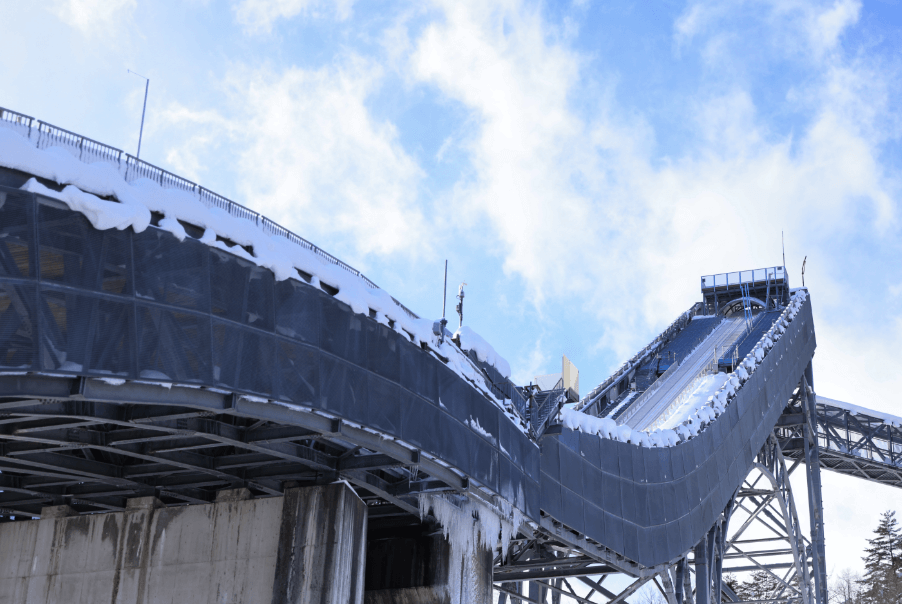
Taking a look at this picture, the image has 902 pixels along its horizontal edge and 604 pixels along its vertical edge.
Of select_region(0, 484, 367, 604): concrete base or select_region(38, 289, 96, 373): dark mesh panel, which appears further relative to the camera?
select_region(0, 484, 367, 604): concrete base

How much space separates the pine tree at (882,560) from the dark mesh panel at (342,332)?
66.2m

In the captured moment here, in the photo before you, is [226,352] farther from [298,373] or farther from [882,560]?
[882,560]

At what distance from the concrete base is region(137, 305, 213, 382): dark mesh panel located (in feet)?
23.7

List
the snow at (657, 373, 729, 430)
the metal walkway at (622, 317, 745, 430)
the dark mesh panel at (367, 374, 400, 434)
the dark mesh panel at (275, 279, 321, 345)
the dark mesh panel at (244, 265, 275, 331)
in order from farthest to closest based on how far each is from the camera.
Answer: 1. the metal walkway at (622, 317, 745, 430)
2. the snow at (657, 373, 729, 430)
3. the dark mesh panel at (367, 374, 400, 434)
4. the dark mesh panel at (275, 279, 321, 345)
5. the dark mesh panel at (244, 265, 275, 331)

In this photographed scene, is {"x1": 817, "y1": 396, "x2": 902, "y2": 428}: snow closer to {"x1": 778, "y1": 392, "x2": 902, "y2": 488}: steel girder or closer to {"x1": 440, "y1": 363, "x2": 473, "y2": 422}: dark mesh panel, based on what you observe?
{"x1": 778, "y1": 392, "x2": 902, "y2": 488}: steel girder

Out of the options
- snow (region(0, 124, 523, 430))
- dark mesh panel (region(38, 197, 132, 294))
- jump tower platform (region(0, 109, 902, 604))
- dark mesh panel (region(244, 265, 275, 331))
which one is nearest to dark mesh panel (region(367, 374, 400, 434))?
jump tower platform (region(0, 109, 902, 604))

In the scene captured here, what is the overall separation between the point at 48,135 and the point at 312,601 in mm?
12096

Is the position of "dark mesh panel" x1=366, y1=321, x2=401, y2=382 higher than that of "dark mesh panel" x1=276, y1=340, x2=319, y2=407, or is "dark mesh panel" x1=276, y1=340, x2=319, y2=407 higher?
"dark mesh panel" x1=366, y1=321, x2=401, y2=382

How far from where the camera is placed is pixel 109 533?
26734mm

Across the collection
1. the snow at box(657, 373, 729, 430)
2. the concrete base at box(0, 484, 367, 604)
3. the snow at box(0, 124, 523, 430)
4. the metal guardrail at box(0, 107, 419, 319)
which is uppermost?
the snow at box(657, 373, 729, 430)

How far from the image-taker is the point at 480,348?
29047 millimetres

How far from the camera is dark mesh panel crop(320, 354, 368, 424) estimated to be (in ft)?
68.5

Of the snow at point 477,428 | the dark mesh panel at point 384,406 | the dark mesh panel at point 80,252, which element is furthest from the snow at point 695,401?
the dark mesh panel at point 80,252

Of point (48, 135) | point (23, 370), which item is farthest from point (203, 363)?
point (48, 135)
